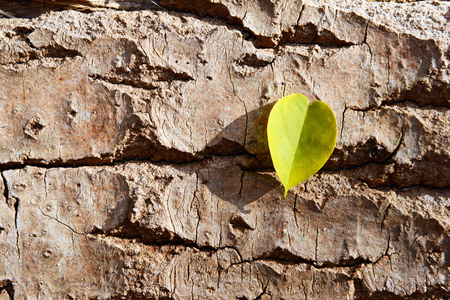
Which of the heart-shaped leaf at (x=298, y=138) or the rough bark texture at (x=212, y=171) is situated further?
the rough bark texture at (x=212, y=171)

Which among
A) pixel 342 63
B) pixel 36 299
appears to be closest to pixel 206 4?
pixel 342 63

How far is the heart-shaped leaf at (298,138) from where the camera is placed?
4.05 feet

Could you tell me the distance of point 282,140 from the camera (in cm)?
124

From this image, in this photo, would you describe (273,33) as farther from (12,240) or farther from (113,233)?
(12,240)

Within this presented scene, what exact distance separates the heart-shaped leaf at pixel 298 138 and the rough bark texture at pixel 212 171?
0.38ft

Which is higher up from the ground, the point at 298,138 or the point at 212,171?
the point at 298,138

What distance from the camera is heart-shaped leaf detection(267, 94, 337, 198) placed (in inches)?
48.6

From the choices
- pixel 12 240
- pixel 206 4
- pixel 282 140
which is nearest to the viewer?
pixel 282 140

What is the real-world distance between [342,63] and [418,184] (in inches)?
23.3

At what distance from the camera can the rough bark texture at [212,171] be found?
4.41ft

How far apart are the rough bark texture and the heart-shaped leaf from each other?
11 cm

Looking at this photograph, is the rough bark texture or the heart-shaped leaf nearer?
the heart-shaped leaf

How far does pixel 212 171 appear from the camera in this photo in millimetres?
1361

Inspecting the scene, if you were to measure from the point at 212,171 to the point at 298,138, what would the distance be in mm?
361
